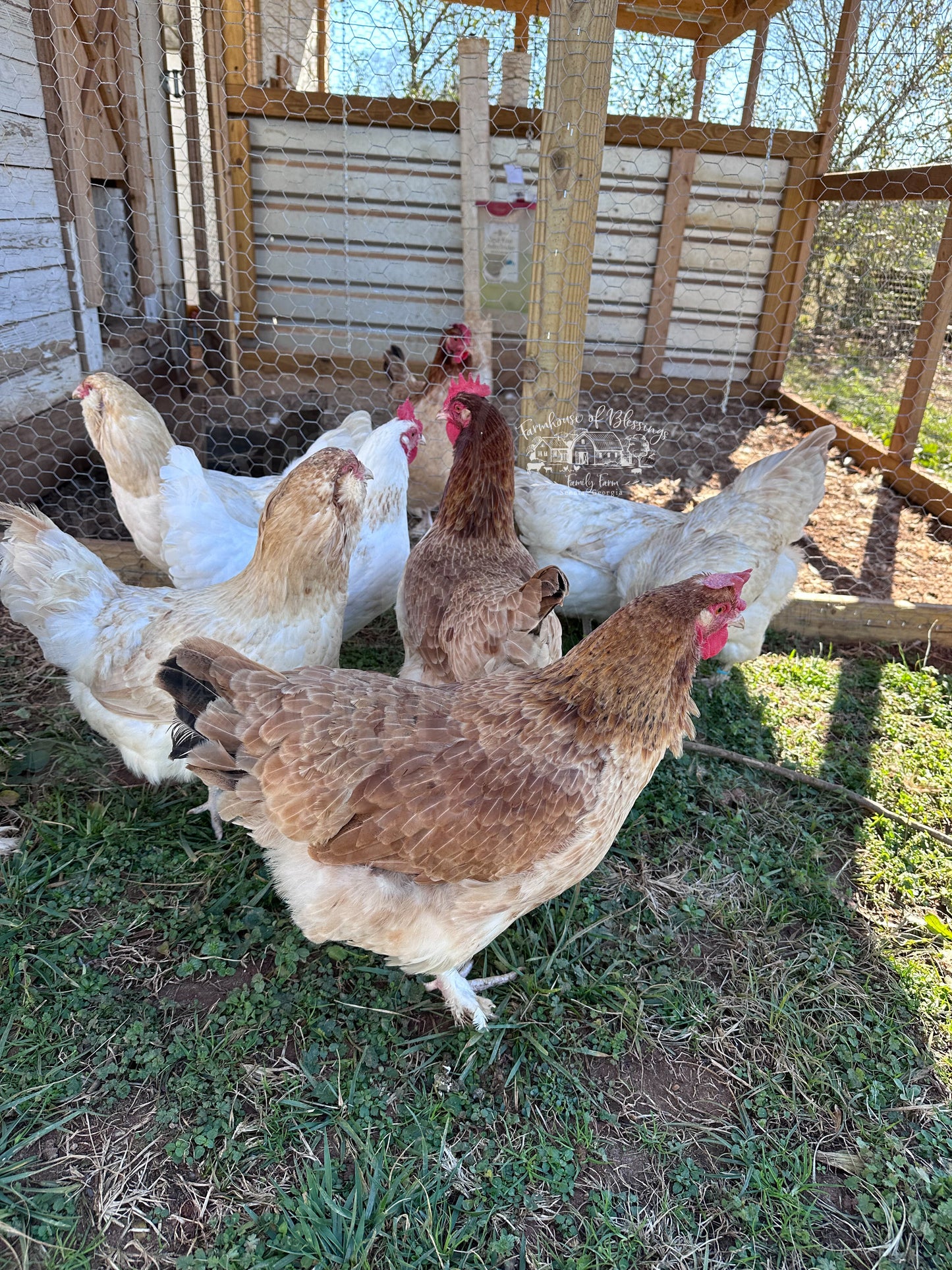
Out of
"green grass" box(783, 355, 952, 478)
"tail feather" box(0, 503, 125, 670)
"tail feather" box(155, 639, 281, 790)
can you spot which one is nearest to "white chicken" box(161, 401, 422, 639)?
"tail feather" box(0, 503, 125, 670)

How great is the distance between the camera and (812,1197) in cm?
153

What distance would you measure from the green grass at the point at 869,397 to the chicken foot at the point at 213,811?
476 centimetres

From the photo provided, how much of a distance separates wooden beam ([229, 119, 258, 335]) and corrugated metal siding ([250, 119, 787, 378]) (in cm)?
8

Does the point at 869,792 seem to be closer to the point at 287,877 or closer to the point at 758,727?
the point at 758,727

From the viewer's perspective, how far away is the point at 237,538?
2688 millimetres

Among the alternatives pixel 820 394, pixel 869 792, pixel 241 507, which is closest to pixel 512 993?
pixel 869 792

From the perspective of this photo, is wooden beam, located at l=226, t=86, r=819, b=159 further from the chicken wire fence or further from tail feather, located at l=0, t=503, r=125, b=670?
tail feather, located at l=0, t=503, r=125, b=670

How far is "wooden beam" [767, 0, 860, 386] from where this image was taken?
468cm

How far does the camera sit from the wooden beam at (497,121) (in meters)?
5.21

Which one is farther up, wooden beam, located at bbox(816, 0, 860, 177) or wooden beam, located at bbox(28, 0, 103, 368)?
wooden beam, located at bbox(816, 0, 860, 177)

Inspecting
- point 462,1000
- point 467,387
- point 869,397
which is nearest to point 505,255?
point 467,387

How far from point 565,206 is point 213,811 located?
2404 mm

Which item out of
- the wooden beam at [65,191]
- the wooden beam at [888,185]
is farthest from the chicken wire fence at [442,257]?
the wooden beam at [888,185]

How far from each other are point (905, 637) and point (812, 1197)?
2398 millimetres
